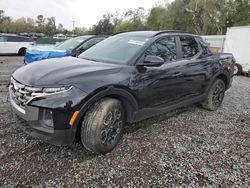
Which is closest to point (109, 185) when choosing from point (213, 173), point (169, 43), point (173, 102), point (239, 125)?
point (213, 173)

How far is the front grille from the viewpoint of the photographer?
8.00ft

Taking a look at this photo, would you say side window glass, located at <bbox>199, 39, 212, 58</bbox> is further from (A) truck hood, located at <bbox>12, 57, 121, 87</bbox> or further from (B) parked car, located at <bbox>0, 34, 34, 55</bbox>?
(B) parked car, located at <bbox>0, 34, 34, 55</bbox>

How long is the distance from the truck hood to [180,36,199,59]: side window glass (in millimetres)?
1656

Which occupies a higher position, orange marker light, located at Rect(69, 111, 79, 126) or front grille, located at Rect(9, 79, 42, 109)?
front grille, located at Rect(9, 79, 42, 109)

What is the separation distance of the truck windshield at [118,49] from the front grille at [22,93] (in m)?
1.19

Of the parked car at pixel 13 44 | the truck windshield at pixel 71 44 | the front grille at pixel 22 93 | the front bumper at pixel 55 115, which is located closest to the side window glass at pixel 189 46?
the front bumper at pixel 55 115

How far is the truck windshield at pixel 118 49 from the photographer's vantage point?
3243 mm

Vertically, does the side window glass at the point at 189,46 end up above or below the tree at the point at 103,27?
below

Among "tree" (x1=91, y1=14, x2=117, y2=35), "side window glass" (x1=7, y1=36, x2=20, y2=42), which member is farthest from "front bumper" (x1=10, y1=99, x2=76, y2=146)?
"tree" (x1=91, y1=14, x2=117, y2=35)

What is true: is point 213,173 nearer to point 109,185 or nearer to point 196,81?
point 109,185

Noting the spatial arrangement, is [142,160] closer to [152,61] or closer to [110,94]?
[110,94]

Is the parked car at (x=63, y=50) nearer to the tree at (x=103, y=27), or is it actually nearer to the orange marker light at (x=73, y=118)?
the orange marker light at (x=73, y=118)

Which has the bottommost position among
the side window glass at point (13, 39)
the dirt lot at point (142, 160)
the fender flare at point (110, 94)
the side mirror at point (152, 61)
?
the dirt lot at point (142, 160)

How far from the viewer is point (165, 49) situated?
12.0 ft
